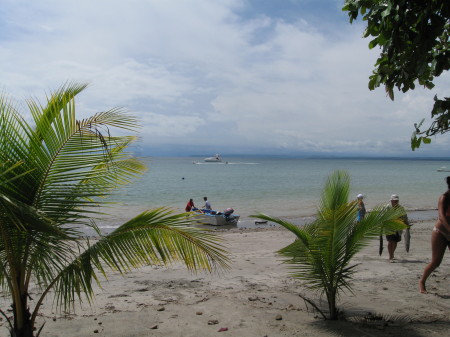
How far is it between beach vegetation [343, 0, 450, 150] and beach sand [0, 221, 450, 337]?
2.37 meters

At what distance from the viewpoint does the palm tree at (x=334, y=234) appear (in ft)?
15.8

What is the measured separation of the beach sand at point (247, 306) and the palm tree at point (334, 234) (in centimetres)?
62

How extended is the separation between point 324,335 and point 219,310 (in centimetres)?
160

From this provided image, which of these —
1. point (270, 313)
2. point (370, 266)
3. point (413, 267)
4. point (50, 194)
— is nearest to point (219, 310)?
point (270, 313)

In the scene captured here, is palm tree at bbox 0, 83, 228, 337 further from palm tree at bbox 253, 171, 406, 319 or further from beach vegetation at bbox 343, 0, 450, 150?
beach vegetation at bbox 343, 0, 450, 150

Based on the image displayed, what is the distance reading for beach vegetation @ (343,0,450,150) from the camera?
347cm

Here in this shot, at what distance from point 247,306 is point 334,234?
1.86m

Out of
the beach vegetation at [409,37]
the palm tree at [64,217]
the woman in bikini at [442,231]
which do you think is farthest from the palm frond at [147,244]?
the woman in bikini at [442,231]

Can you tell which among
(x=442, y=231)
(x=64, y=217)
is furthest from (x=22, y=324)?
(x=442, y=231)

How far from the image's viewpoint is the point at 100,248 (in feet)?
12.0

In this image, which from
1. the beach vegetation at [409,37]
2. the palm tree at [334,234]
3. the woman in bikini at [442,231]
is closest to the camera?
the beach vegetation at [409,37]

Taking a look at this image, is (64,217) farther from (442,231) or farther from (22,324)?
(442,231)

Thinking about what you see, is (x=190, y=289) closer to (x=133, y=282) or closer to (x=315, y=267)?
(x=133, y=282)

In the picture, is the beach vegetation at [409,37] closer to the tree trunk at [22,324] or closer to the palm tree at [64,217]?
the palm tree at [64,217]
